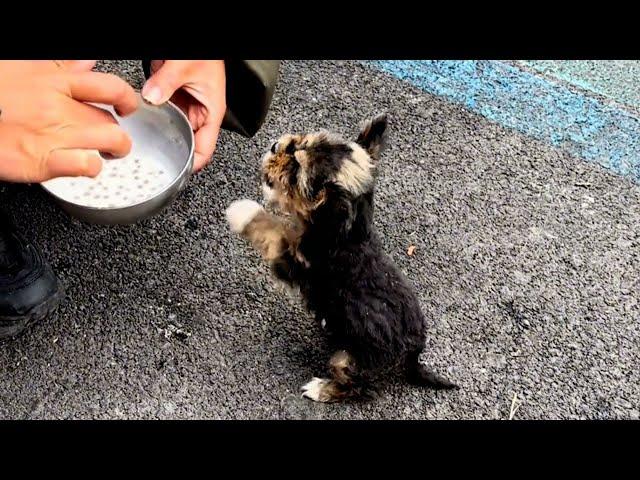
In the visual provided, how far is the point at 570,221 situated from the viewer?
2.75 m

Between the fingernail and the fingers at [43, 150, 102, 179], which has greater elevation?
the fingernail

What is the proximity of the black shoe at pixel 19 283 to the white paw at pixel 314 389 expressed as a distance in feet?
3.15

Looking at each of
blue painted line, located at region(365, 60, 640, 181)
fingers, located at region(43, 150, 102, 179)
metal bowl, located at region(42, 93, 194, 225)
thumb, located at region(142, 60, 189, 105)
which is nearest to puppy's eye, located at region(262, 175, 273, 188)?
metal bowl, located at region(42, 93, 194, 225)

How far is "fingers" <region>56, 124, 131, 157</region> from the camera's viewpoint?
1.69 metres

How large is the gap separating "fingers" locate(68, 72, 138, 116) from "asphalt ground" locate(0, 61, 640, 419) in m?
0.85

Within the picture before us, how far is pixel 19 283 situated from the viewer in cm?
224

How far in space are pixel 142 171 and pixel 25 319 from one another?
2.19 feet

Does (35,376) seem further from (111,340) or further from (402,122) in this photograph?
(402,122)

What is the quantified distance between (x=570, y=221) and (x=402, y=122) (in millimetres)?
846

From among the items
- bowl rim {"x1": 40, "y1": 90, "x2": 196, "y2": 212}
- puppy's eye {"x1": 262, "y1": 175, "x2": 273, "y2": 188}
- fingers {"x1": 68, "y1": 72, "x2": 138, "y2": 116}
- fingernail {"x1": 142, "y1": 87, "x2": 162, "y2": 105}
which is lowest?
puppy's eye {"x1": 262, "y1": 175, "x2": 273, "y2": 188}

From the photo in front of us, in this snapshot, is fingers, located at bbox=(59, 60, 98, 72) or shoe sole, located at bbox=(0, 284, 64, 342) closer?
fingers, located at bbox=(59, 60, 98, 72)

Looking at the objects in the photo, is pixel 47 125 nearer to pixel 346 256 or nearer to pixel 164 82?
pixel 164 82

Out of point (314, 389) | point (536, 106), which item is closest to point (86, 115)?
point (314, 389)

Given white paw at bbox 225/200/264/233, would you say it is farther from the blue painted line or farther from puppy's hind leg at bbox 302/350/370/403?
the blue painted line
